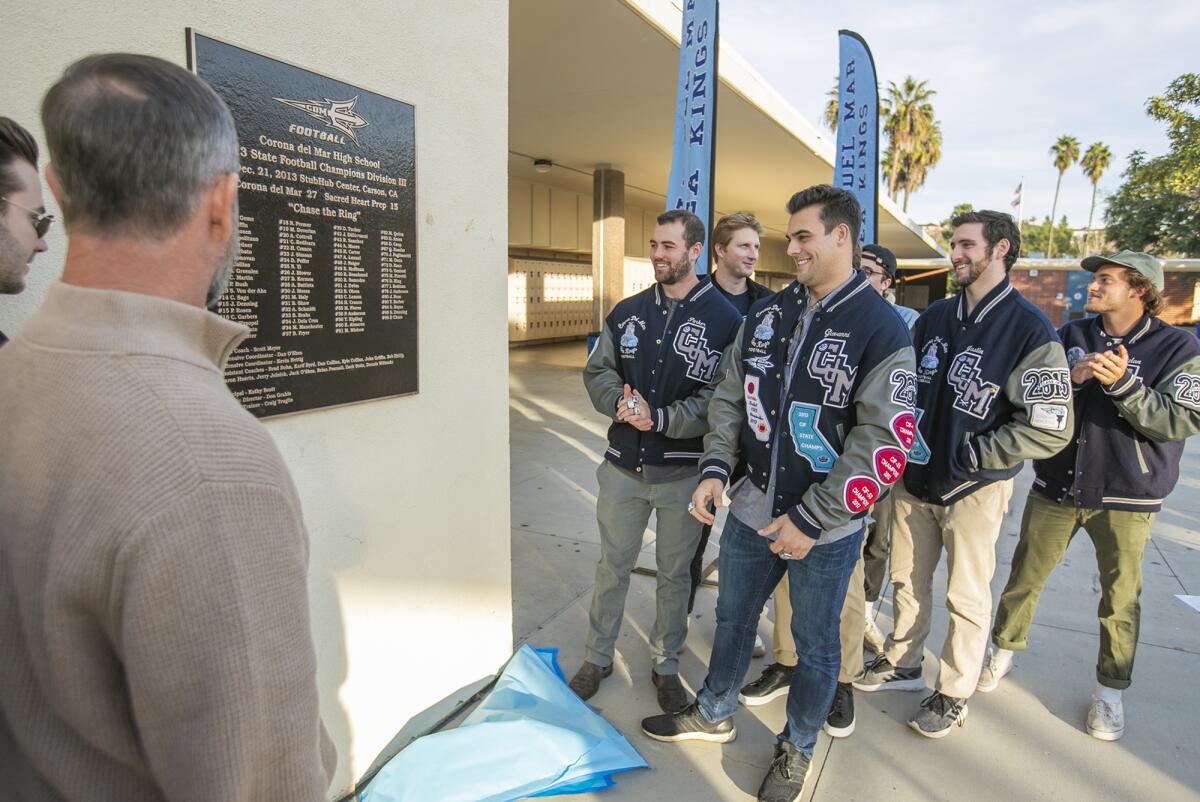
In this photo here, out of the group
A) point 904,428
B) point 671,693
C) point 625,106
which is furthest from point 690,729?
point 625,106

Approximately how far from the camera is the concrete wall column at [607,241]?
49.0 feet

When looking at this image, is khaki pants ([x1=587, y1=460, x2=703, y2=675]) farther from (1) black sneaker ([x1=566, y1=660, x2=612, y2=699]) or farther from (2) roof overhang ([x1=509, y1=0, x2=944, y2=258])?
(2) roof overhang ([x1=509, y1=0, x2=944, y2=258])

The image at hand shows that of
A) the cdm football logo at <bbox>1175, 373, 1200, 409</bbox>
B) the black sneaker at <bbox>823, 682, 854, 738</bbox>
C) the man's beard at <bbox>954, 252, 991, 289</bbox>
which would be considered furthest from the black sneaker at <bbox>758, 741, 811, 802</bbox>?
the cdm football logo at <bbox>1175, 373, 1200, 409</bbox>

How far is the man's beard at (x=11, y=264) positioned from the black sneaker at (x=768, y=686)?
2903 mm

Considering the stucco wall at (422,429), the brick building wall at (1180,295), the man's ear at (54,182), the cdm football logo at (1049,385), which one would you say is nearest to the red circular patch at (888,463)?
the cdm football logo at (1049,385)

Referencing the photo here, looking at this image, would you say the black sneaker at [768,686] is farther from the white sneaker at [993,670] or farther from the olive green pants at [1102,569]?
the olive green pants at [1102,569]

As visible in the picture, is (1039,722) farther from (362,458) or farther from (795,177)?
(795,177)

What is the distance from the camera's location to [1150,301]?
301 centimetres

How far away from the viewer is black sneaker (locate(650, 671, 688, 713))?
9.97 feet

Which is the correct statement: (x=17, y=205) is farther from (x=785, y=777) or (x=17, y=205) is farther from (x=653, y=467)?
(x=785, y=777)

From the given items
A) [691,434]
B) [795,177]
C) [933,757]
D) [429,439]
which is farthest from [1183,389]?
[795,177]

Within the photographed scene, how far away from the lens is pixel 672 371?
10.2 ft

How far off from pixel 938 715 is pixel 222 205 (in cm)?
324

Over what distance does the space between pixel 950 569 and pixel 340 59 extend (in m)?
3.07
